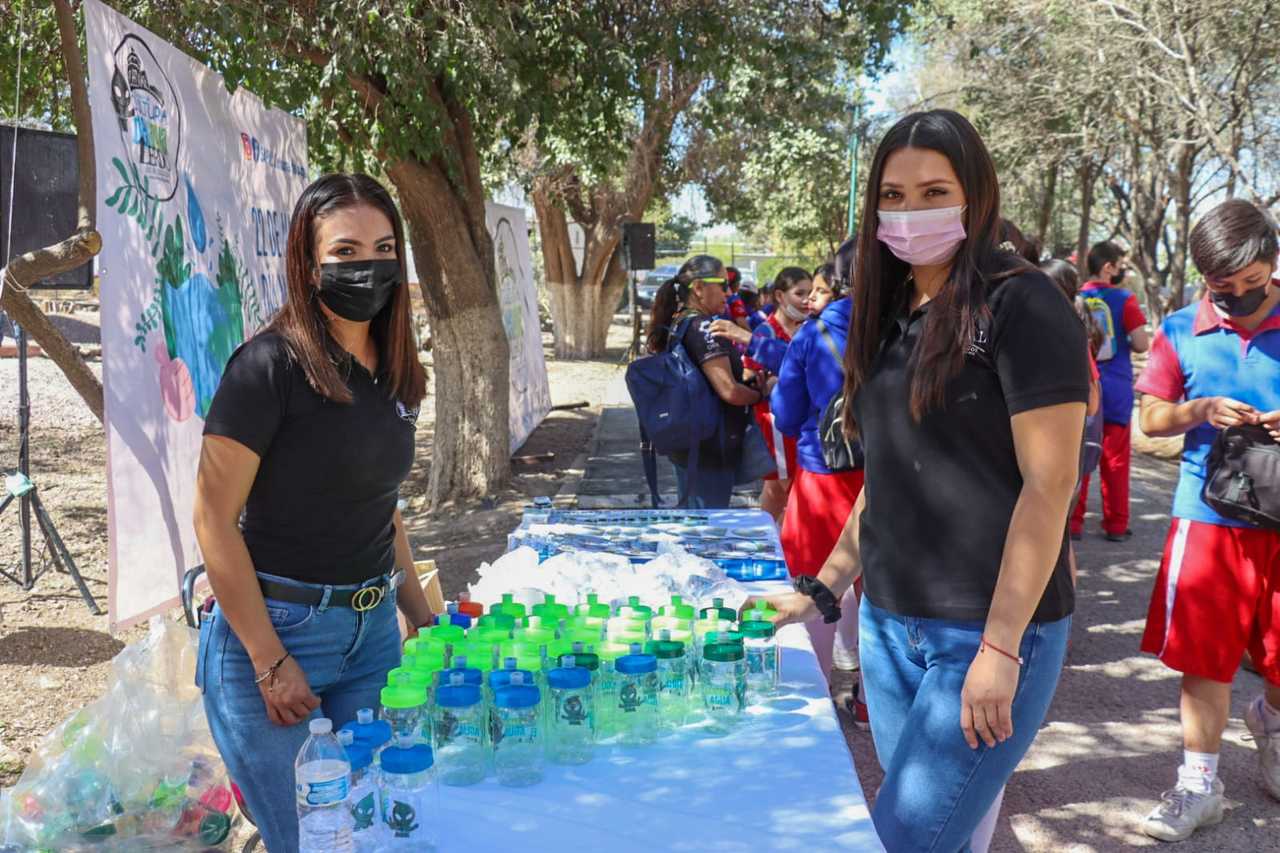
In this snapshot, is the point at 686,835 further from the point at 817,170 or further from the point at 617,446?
the point at 817,170

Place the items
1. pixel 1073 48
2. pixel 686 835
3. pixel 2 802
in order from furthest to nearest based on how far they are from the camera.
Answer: pixel 1073 48 → pixel 2 802 → pixel 686 835

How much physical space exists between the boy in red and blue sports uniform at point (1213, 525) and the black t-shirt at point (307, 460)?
8.63 ft

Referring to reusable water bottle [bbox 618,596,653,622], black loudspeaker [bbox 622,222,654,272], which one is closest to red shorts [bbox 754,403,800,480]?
reusable water bottle [bbox 618,596,653,622]

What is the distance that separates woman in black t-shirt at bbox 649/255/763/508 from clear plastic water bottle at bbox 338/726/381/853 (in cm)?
396

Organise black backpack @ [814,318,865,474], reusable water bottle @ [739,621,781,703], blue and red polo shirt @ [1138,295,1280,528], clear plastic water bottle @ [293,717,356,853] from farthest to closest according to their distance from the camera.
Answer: black backpack @ [814,318,865,474]
blue and red polo shirt @ [1138,295,1280,528]
reusable water bottle @ [739,621,781,703]
clear plastic water bottle @ [293,717,356,853]

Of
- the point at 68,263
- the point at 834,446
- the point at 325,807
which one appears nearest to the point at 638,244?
the point at 68,263

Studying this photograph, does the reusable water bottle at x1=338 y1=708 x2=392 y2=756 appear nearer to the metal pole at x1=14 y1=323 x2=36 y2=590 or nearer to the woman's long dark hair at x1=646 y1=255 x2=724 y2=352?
the woman's long dark hair at x1=646 y1=255 x2=724 y2=352

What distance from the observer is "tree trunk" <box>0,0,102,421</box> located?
4.49 meters

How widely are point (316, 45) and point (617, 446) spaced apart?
19.7 ft

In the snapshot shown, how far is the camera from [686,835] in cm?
186

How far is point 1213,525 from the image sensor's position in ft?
11.6

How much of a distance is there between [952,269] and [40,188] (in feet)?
18.9

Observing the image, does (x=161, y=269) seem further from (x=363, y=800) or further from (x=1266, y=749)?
(x=1266, y=749)

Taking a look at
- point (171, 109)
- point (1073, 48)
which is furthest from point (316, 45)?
point (1073, 48)
